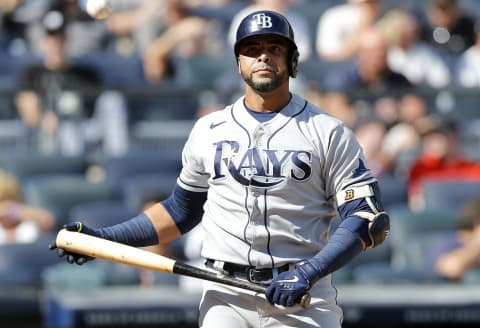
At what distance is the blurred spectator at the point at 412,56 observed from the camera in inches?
428

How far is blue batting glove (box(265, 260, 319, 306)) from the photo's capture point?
14.1ft

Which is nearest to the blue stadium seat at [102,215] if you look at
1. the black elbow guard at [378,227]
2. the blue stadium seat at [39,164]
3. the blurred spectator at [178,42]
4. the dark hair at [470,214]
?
the blue stadium seat at [39,164]

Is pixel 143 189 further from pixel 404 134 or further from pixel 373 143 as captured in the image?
pixel 404 134

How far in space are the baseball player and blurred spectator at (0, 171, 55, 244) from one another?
3.95 meters

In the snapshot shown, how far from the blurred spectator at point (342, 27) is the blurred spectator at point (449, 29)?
66 centimetres

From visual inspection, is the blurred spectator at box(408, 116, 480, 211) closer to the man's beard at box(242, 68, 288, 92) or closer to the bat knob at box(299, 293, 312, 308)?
the man's beard at box(242, 68, 288, 92)

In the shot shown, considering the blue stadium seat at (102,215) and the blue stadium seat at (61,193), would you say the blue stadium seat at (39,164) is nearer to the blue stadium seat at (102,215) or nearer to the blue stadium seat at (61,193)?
the blue stadium seat at (61,193)

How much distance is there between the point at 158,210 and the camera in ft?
16.5

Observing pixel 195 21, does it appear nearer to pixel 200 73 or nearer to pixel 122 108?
pixel 200 73

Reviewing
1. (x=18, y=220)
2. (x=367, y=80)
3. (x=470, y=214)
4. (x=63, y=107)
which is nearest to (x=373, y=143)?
(x=367, y=80)

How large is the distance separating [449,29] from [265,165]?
721 centimetres

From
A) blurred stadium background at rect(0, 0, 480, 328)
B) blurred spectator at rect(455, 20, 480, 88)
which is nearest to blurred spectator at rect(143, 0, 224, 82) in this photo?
blurred stadium background at rect(0, 0, 480, 328)

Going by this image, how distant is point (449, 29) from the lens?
1148 cm

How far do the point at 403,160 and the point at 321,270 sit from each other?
576 centimetres
